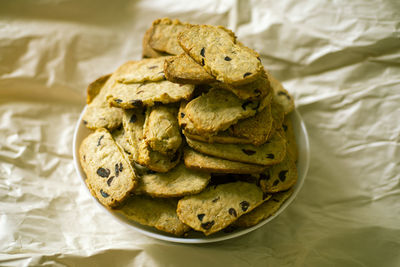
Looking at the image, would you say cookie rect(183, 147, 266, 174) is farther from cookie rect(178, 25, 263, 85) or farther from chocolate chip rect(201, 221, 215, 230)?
cookie rect(178, 25, 263, 85)

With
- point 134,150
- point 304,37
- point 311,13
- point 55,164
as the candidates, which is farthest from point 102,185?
point 311,13

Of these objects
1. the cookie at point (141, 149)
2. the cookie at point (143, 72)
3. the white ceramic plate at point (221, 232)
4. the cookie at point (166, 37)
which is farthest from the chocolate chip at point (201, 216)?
the cookie at point (166, 37)

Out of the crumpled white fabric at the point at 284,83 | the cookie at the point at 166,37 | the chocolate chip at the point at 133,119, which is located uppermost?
the cookie at the point at 166,37

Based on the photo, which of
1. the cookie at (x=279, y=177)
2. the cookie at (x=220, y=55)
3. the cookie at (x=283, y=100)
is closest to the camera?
the cookie at (x=220, y=55)

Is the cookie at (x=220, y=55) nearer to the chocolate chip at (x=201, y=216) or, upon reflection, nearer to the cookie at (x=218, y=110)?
the cookie at (x=218, y=110)

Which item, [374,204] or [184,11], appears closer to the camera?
[374,204]

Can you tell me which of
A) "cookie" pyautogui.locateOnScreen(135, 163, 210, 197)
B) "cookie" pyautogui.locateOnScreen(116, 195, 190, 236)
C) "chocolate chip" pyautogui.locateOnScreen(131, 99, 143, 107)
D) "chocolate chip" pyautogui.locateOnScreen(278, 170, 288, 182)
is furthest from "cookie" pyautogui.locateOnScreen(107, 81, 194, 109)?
"chocolate chip" pyautogui.locateOnScreen(278, 170, 288, 182)

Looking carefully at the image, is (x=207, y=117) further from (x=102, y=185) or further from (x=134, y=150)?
(x=102, y=185)
